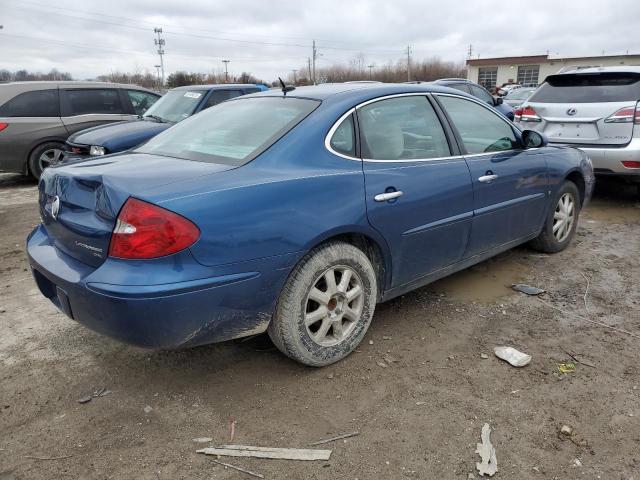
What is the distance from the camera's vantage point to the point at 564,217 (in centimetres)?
480

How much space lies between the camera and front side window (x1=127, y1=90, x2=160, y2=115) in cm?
968

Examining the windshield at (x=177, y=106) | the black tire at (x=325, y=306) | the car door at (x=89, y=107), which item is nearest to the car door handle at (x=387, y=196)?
the black tire at (x=325, y=306)

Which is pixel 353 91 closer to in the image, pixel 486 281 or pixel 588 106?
pixel 486 281

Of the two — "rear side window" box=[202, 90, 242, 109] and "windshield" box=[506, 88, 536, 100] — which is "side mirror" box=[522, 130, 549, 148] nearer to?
"rear side window" box=[202, 90, 242, 109]

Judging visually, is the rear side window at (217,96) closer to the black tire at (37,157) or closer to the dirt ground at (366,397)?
the black tire at (37,157)

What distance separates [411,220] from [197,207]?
54.6 inches

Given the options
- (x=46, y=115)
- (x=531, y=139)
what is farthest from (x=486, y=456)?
(x=46, y=115)

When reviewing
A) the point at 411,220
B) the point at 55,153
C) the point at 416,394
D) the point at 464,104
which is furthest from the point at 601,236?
the point at 55,153

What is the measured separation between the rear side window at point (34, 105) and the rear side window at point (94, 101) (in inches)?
9.1

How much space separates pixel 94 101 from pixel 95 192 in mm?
7630

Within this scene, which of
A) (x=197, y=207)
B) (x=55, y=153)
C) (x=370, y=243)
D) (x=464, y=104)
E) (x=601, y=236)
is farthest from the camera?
(x=55, y=153)

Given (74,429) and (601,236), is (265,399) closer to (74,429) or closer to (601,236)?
(74,429)

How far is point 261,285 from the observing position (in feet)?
8.18

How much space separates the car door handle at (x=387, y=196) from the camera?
2943 millimetres
